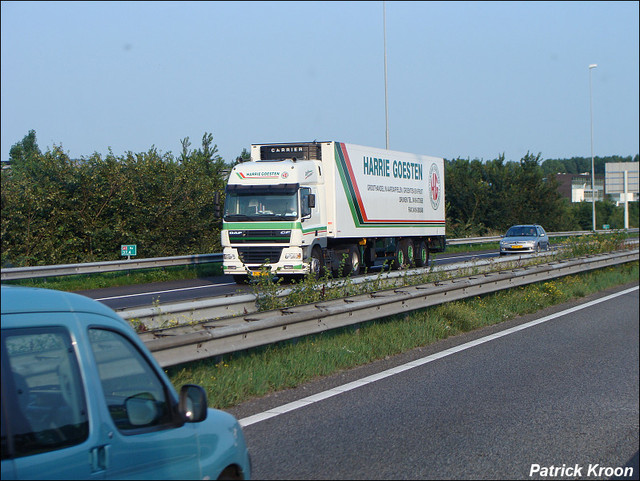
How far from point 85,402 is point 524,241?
1360 inches

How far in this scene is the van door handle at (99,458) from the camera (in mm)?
3139

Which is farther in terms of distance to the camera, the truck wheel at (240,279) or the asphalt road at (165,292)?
the truck wheel at (240,279)

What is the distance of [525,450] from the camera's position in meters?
6.25

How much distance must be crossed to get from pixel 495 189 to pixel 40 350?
58.3 metres

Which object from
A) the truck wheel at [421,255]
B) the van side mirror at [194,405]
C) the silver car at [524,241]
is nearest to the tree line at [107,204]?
the truck wheel at [421,255]

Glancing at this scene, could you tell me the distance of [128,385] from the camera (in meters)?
3.56

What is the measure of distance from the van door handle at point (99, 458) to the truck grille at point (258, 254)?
60.1 feet

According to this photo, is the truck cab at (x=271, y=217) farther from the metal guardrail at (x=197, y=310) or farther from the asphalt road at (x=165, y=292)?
the metal guardrail at (x=197, y=310)

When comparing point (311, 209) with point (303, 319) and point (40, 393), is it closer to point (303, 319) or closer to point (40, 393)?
point (303, 319)

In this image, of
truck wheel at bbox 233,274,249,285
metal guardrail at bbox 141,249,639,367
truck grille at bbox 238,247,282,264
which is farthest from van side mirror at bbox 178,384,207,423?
truck wheel at bbox 233,274,249,285

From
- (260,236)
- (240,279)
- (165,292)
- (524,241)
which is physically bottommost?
(165,292)

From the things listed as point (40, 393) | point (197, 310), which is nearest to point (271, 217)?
point (197, 310)

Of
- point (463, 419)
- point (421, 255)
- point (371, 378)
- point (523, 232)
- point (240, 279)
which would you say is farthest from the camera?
point (523, 232)

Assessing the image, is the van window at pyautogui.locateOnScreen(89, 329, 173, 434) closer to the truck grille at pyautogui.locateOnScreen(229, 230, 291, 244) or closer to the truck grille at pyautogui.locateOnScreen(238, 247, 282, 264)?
the truck grille at pyautogui.locateOnScreen(229, 230, 291, 244)
